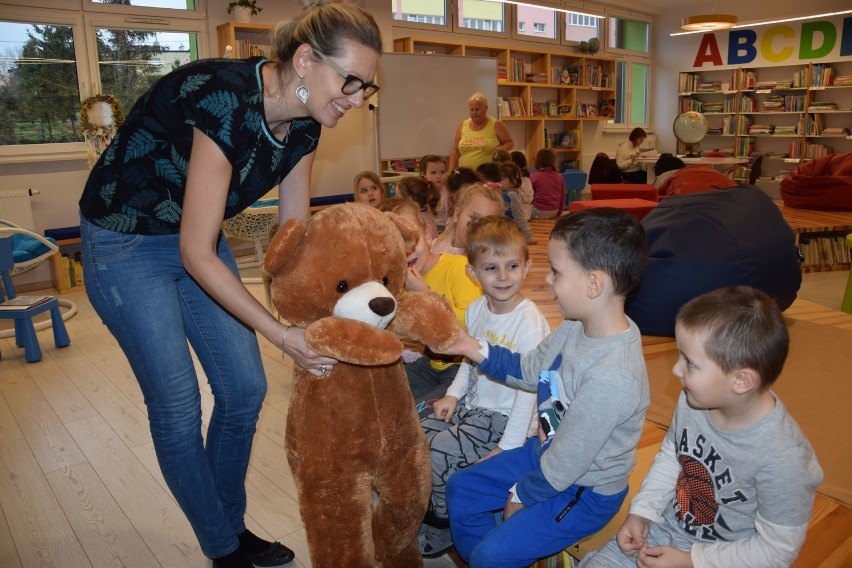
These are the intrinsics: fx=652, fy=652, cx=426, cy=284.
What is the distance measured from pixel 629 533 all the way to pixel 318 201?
5845 millimetres

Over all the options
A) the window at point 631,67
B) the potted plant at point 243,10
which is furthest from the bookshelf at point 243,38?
the window at point 631,67

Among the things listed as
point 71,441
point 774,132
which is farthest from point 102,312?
point 774,132

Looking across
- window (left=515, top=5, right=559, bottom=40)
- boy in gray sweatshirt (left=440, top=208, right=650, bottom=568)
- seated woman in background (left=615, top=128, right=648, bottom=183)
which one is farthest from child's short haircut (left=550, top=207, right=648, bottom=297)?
window (left=515, top=5, right=559, bottom=40)

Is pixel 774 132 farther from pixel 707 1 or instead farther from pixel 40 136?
pixel 40 136

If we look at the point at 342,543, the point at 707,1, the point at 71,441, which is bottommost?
the point at 71,441

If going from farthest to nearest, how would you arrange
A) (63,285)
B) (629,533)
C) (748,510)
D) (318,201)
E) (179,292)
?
(318,201)
(63,285)
(179,292)
(629,533)
(748,510)

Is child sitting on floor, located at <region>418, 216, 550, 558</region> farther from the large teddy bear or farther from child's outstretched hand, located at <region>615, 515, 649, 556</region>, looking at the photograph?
child's outstretched hand, located at <region>615, 515, 649, 556</region>

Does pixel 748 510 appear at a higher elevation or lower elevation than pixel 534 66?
lower

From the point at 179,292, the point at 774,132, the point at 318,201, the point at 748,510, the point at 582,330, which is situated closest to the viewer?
the point at 748,510

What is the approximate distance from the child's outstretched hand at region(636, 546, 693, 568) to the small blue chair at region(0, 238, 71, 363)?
144 inches

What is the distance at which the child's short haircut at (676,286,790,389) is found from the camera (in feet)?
3.62

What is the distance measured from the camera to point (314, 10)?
1.35 meters

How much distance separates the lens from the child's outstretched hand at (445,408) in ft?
5.93

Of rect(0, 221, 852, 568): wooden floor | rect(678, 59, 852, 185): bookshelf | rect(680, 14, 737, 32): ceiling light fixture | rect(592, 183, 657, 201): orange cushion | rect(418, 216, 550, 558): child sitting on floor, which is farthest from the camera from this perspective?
rect(678, 59, 852, 185): bookshelf
